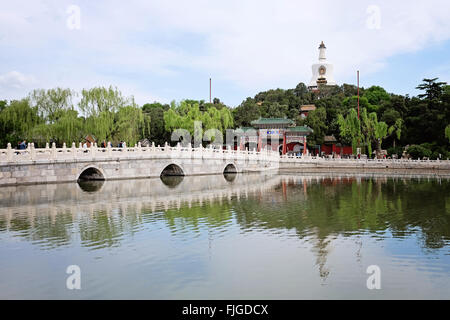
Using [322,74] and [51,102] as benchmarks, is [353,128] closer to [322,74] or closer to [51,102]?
[51,102]

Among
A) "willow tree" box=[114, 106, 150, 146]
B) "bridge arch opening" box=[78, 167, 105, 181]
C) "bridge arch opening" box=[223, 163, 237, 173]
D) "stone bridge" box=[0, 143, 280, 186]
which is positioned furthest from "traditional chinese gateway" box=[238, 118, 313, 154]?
"bridge arch opening" box=[78, 167, 105, 181]

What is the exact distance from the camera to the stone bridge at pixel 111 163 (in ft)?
62.3

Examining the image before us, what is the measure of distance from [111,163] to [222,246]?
1458cm

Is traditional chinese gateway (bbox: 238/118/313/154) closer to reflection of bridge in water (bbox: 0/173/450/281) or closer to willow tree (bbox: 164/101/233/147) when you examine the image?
willow tree (bbox: 164/101/233/147)

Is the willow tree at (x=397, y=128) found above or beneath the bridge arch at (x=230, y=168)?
above

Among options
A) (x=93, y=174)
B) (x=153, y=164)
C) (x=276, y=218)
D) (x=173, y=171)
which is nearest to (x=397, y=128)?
(x=173, y=171)

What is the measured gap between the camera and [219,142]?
124 ft

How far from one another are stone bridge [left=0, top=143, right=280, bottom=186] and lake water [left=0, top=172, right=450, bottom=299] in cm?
357

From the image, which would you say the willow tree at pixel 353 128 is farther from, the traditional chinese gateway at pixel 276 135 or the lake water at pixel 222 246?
the lake water at pixel 222 246

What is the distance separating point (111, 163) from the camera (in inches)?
873

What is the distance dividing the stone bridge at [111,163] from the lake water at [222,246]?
11.7 ft

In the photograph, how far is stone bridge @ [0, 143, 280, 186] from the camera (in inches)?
748

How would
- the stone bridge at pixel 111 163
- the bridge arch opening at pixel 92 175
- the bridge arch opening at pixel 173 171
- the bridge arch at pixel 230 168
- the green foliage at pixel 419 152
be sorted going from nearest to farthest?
1. the stone bridge at pixel 111 163
2. the bridge arch opening at pixel 92 175
3. the bridge arch opening at pixel 173 171
4. the bridge arch at pixel 230 168
5. the green foliage at pixel 419 152

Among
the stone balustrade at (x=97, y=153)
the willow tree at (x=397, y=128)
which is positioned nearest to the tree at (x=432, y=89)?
the willow tree at (x=397, y=128)
